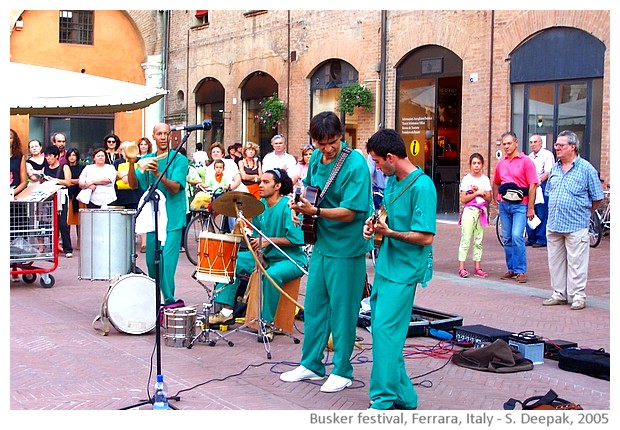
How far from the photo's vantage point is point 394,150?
18.4 ft

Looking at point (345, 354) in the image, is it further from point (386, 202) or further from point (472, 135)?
point (472, 135)

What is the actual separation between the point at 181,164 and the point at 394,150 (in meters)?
3.63

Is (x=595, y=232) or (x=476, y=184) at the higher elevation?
(x=476, y=184)

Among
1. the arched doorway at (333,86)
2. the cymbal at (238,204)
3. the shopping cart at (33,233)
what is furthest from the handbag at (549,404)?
the arched doorway at (333,86)

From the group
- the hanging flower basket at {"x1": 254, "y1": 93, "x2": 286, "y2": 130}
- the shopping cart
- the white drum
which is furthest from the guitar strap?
the hanging flower basket at {"x1": 254, "y1": 93, "x2": 286, "y2": 130}

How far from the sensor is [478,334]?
7.54m

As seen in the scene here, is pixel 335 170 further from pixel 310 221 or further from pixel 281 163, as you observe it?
pixel 281 163

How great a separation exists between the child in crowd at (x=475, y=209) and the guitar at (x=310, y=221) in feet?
18.8

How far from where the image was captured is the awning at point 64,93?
10.2 metres

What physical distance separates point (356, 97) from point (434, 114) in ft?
6.50

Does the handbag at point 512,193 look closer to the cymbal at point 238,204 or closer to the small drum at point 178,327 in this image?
the cymbal at point 238,204

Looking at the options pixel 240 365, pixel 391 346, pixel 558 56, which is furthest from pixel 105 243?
pixel 558 56
